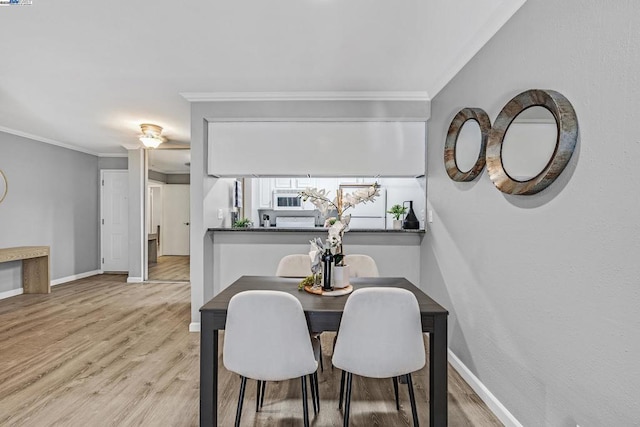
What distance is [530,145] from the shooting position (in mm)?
1747

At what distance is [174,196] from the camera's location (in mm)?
9336

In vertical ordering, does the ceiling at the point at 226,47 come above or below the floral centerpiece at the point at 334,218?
above

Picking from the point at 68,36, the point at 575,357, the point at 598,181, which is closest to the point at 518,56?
the point at 598,181

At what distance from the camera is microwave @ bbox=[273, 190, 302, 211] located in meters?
5.40

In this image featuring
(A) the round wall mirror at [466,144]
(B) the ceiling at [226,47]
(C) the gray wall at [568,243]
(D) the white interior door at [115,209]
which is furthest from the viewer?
(D) the white interior door at [115,209]

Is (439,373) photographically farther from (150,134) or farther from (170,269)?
(170,269)

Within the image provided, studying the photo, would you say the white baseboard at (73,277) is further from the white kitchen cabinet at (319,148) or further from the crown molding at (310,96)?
the crown molding at (310,96)

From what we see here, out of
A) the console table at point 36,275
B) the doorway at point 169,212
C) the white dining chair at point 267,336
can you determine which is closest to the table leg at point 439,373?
the white dining chair at point 267,336

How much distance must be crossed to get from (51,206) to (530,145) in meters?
6.73

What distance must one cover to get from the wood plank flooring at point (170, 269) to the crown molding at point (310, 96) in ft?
12.5

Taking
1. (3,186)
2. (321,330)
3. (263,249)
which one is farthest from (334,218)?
(3,186)

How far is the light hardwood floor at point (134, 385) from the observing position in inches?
83.5

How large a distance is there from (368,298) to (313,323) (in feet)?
1.08

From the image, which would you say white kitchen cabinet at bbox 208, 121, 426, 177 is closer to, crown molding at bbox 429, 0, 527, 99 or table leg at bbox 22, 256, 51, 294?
crown molding at bbox 429, 0, 527, 99
